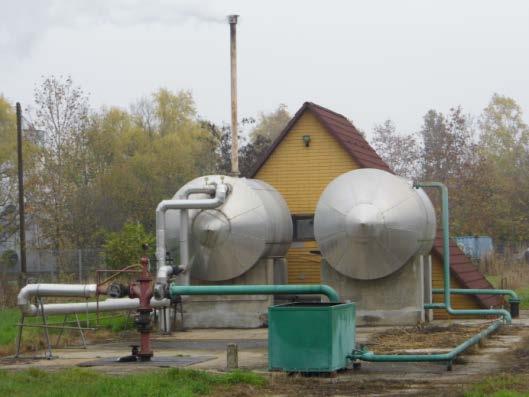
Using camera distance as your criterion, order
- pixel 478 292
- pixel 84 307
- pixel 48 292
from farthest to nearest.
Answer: pixel 478 292 < pixel 84 307 < pixel 48 292

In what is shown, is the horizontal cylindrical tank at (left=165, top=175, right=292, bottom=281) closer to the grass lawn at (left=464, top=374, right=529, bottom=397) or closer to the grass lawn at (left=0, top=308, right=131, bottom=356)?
the grass lawn at (left=0, top=308, right=131, bottom=356)

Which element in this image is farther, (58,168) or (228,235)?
(58,168)

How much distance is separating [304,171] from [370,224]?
249 inches

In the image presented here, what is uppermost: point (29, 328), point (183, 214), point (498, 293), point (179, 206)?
point (179, 206)

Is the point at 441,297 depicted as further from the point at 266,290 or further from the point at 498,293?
the point at 266,290

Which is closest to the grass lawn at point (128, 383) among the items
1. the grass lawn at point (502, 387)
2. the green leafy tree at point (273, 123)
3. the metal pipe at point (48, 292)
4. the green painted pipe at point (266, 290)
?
the green painted pipe at point (266, 290)

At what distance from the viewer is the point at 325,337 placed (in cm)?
1494

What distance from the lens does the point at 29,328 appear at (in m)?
22.7

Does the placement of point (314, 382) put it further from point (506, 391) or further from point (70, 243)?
point (70, 243)

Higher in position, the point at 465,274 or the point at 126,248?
the point at 126,248

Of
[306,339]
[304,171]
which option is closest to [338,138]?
[304,171]

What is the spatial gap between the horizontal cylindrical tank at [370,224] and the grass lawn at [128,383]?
Answer: 8.32m

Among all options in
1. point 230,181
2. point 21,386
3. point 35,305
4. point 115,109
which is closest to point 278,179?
point 230,181

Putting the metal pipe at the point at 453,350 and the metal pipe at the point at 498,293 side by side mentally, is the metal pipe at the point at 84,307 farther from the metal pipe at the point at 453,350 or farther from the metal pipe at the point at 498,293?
the metal pipe at the point at 498,293
